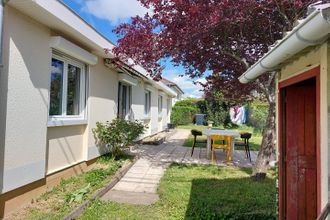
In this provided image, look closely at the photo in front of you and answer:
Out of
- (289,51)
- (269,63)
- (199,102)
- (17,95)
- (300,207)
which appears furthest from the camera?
(199,102)

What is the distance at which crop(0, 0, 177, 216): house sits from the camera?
550cm

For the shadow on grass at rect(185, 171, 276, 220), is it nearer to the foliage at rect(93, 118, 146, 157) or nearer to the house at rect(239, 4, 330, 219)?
the house at rect(239, 4, 330, 219)

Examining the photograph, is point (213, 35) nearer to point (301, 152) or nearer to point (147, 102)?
point (301, 152)

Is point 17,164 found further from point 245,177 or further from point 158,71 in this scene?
point 245,177

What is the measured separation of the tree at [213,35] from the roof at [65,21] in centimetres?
78

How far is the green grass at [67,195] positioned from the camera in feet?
18.6

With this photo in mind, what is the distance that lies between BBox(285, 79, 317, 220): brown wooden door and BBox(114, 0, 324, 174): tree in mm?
3422

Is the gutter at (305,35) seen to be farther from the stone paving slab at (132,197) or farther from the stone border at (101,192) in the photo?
the stone border at (101,192)

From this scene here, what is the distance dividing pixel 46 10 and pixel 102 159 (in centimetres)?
602

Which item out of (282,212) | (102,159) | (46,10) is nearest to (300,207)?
(282,212)

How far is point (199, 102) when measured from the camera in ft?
117

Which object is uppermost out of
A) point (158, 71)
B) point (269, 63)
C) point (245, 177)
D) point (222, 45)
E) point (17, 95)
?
point (222, 45)

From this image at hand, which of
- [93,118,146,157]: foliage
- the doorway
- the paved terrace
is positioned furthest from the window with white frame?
the doorway

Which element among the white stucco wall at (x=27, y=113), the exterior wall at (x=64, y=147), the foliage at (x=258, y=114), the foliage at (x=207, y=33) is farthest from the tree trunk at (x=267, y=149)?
the foliage at (x=258, y=114)
